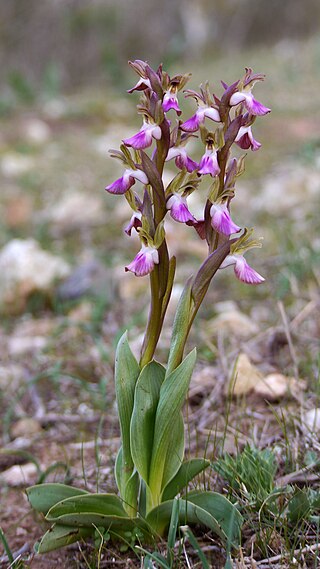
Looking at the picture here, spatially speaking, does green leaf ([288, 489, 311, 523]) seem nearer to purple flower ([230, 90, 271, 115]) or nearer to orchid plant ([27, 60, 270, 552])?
orchid plant ([27, 60, 270, 552])

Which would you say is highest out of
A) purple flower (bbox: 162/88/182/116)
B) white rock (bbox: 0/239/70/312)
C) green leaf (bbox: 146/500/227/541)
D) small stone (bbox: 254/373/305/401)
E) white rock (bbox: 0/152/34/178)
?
white rock (bbox: 0/152/34/178)

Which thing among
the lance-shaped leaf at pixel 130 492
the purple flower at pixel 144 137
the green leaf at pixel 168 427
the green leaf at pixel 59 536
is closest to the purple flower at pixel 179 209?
the purple flower at pixel 144 137

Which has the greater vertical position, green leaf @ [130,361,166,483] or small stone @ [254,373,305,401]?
small stone @ [254,373,305,401]

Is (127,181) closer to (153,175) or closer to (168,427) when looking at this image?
(153,175)

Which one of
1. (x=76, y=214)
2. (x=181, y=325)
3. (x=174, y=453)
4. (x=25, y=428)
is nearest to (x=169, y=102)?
(x=181, y=325)

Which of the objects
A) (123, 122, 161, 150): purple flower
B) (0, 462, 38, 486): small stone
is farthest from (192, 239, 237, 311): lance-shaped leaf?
(0, 462, 38, 486): small stone

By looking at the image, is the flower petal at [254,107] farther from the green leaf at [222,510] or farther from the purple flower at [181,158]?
the green leaf at [222,510]
